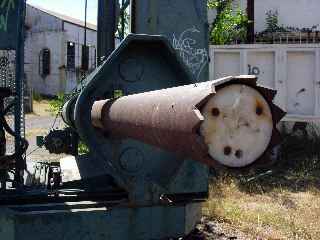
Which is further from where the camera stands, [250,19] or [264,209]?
[250,19]

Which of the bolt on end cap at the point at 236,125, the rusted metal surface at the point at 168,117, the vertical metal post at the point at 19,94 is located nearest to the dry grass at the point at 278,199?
the vertical metal post at the point at 19,94

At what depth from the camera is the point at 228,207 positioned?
218 inches

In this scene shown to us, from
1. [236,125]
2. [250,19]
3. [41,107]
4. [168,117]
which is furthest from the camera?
[41,107]

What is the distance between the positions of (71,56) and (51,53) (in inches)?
51.2

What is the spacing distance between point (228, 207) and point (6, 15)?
3.22 metres

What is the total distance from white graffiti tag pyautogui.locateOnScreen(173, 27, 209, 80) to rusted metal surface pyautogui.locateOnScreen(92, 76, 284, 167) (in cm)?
284

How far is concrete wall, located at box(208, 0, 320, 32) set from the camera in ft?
44.8

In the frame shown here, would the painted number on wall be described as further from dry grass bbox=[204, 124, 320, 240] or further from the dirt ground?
the dirt ground

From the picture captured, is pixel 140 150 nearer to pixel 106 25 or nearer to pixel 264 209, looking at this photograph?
pixel 106 25

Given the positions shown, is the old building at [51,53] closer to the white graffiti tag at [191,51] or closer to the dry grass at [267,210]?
the dry grass at [267,210]

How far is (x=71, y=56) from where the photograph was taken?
30.1 metres

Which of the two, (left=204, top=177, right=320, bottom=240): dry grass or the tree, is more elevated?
the tree

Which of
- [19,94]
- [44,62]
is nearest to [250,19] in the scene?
[19,94]

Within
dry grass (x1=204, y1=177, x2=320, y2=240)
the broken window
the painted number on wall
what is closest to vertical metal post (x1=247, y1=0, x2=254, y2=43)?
the painted number on wall
